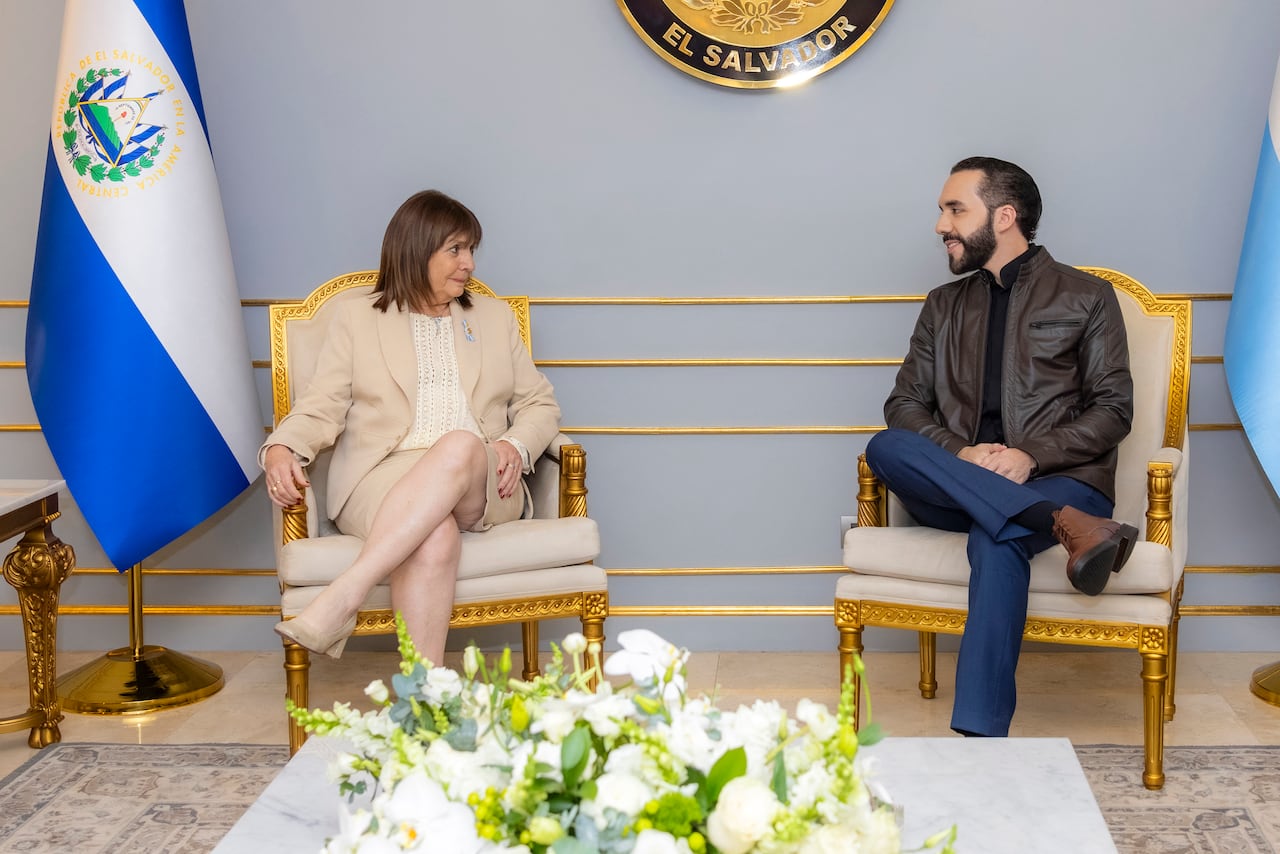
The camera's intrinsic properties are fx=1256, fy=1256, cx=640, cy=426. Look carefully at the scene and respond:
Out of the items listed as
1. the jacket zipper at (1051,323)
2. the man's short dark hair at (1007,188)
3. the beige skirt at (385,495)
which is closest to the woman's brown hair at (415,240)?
the beige skirt at (385,495)

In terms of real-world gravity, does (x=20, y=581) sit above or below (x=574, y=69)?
below

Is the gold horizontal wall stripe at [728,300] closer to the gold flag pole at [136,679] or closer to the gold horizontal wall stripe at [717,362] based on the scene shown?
the gold horizontal wall stripe at [717,362]

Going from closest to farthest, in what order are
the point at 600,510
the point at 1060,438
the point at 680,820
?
the point at 680,820, the point at 1060,438, the point at 600,510

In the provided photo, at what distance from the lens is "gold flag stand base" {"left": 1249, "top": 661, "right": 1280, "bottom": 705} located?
3.19 meters

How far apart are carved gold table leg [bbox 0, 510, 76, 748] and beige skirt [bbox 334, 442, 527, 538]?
2.19 ft

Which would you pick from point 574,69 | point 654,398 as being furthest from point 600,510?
point 574,69

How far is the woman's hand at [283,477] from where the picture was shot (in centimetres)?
288

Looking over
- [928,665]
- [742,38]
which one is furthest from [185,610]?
[742,38]

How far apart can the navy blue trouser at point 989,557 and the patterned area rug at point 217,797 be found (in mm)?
308

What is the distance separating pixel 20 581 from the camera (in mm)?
2930

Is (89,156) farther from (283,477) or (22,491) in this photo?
(283,477)

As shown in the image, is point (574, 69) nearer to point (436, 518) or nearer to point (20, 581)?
point (436, 518)

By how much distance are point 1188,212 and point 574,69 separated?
1.76 meters

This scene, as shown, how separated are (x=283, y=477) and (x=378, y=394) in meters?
0.34
